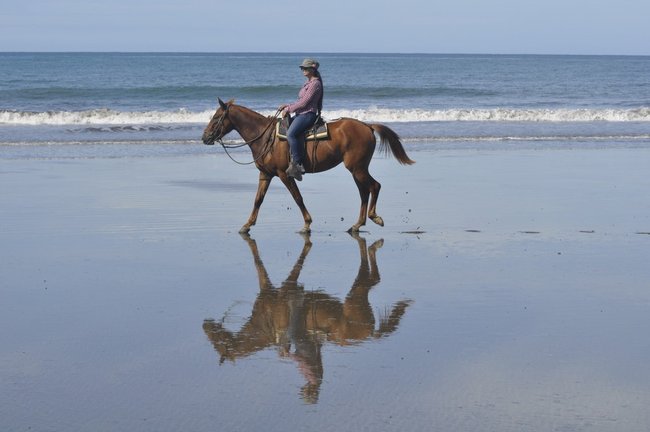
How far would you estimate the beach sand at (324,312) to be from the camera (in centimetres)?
559

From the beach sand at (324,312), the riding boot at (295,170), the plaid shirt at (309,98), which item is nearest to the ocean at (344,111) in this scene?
the beach sand at (324,312)

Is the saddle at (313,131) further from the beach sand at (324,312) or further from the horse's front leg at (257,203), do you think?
the beach sand at (324,312)

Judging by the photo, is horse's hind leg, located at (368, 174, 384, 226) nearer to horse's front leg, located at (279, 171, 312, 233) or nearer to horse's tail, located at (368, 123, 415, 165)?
horse's tail, located at (368, 123, 415, 165)

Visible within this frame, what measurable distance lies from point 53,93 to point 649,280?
44520 millimetres

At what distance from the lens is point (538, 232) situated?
11.6 m

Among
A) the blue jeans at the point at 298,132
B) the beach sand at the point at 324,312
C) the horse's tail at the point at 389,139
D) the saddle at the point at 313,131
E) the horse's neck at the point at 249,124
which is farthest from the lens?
the horse's tail at the point at 389,139

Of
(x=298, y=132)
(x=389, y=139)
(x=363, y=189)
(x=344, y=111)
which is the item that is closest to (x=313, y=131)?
(x=298, y=132)

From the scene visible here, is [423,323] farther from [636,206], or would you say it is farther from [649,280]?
[636,206]

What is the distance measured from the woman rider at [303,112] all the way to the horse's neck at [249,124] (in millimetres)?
337

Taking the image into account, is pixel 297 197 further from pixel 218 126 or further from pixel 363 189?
pixel 218 126

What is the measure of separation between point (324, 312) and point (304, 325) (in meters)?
0.45

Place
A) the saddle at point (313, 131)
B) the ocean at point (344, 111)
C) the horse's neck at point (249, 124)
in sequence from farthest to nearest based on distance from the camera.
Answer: the ocean at point (344, 111) → the horse's neck at point (249, 124) → the saddle at point (313, 131)

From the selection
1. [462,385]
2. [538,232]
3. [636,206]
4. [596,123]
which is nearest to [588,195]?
[636,206]

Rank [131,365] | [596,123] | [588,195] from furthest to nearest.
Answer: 1. [596,123]
2. [588,195]
3. [131,365]
